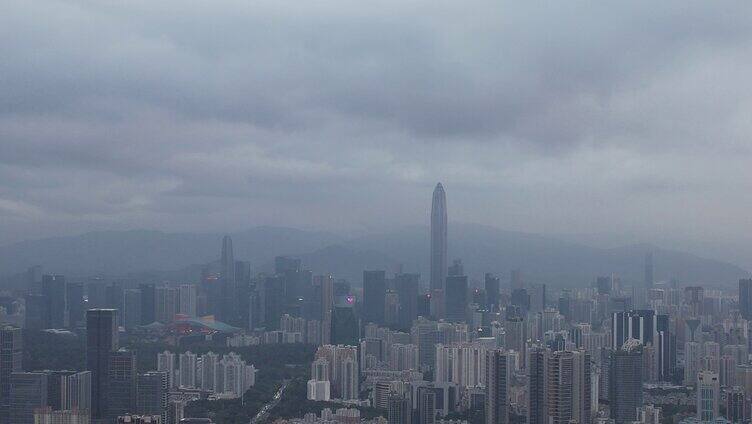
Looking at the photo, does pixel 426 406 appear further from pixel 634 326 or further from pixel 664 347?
pixel 634 326

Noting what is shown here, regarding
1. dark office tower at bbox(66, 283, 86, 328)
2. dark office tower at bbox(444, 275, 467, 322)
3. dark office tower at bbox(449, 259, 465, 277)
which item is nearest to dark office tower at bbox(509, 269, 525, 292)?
dark office tower at bbox(444, 275, 467, 322)

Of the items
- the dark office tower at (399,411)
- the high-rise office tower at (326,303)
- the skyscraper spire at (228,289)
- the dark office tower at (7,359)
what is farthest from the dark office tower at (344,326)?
the dark office tower at (7,359)

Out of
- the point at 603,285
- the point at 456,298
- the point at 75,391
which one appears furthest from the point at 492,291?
the point at 75,391

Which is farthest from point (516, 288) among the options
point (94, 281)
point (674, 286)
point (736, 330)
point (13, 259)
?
point (13, 259)

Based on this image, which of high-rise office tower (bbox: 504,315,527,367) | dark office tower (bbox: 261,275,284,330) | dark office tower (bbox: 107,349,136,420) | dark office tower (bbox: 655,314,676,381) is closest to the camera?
dark office tower (bbox: 107,349,136,420)

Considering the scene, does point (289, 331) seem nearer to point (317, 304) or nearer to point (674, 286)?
point (317, 304)

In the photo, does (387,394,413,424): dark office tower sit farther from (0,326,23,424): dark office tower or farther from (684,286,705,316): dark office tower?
(684,286,705,316): dark office tower

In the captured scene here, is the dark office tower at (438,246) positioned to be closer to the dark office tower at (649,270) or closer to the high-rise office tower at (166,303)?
the dark office tower at (649,270)
